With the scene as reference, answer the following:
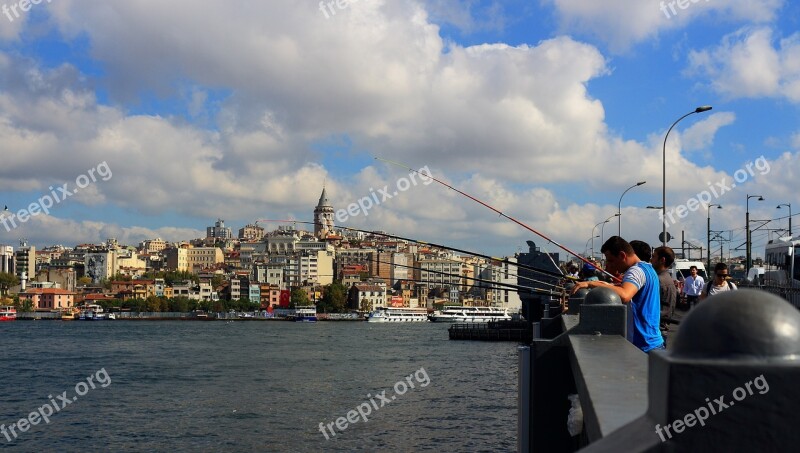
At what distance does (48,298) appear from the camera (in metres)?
144

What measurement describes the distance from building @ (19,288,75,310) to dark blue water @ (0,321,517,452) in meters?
102

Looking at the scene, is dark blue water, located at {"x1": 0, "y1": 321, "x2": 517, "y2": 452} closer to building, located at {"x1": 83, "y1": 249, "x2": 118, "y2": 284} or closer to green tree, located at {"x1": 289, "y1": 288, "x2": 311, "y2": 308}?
green tree, located at {"x1": 289, "y1": 288, "x2": 311, "y2": 308}

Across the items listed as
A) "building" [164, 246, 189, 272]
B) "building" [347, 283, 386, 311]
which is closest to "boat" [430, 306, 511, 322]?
"building" [347, 283, 386, 311]

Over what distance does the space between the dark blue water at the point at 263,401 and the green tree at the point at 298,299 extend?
95929 mm

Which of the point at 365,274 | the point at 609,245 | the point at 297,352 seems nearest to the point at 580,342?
the point at 609,245

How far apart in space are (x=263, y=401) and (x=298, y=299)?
11781 cm

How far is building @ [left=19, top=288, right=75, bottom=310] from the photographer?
471ft

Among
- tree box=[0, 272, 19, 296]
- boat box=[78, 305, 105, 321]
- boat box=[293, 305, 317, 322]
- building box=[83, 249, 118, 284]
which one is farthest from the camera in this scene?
building box=[83, 249, 118, 284]

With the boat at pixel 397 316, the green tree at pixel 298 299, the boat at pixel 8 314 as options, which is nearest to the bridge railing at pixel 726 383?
the boat at pixel 397 316

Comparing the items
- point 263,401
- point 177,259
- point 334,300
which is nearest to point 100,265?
point 177,259

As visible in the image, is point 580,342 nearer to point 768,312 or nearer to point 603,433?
point 603,433

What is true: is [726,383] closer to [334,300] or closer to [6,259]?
[334,300]

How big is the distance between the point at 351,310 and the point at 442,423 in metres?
123

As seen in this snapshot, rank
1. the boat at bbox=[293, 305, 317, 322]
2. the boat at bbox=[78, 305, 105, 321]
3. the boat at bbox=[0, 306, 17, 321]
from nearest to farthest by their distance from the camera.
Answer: the boat at bbox=[293, 305, 317, 322] → the boat at bbox=[0, 306, 17, 321] → the boat at bbox=[78, 305, 105, 321]
